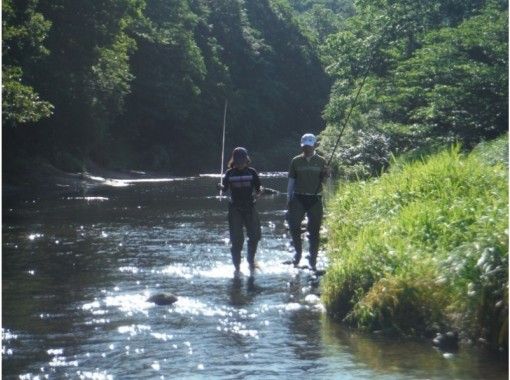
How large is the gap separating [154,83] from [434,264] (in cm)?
5252

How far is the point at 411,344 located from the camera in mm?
9062

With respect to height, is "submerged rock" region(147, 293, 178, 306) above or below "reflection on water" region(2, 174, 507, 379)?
above

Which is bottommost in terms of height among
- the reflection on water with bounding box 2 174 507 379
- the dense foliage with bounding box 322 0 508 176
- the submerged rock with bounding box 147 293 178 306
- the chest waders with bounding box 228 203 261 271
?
the reflection on water with bounding box 2 174 507 379

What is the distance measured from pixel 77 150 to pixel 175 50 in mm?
15193

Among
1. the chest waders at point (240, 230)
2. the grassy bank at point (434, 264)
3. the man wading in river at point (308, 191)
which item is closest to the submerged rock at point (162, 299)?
the grassy bank at point (434, 264)

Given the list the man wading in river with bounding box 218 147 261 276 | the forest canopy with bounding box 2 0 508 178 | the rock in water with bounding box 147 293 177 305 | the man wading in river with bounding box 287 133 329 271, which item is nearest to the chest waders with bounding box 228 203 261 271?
the man wading in river with bounding box 218 147 261 276

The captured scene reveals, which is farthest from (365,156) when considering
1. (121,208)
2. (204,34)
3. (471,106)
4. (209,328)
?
(204,34)

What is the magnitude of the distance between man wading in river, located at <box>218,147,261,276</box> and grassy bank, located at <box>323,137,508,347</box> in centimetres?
109

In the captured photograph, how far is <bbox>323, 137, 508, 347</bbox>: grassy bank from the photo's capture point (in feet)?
28.0

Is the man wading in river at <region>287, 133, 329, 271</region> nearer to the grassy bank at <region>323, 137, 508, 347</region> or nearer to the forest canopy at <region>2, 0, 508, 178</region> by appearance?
the grassy bank at <region>323, 137, 508, 347</region>

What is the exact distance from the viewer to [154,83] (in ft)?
201

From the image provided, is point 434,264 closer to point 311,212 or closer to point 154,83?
point 311,212

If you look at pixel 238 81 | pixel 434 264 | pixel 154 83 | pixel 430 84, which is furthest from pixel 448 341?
pixel 238 81

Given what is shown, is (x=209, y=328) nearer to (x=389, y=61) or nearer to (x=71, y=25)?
(x=389, y=61)
